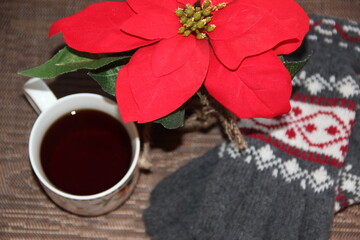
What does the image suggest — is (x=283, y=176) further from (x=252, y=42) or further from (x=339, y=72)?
(x=252, y=42)

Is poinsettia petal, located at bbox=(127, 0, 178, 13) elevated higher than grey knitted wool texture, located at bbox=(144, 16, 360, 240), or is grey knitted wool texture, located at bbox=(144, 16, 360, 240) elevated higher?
poinsettia petal, located at bbox=(127, 0, 178, 13)

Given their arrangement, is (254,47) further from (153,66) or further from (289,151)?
(289,151)

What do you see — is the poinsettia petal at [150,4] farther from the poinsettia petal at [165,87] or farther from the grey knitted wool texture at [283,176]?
the grey knitted wool texture at [283,176]

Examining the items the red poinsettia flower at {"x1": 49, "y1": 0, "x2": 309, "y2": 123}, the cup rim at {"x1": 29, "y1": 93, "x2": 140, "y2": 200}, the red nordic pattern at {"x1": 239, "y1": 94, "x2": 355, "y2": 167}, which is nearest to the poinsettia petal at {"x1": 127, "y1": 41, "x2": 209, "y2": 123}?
the red poinsettia flower at {"x1": 49, "y1": 0, "x2": 309, "y2": 123}

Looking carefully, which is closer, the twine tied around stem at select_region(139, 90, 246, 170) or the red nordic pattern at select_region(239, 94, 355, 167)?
the twine tied around stem at select_region(139, 90, 246, 170)

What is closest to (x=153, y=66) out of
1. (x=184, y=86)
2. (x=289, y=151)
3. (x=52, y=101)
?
(x=184, y=86)

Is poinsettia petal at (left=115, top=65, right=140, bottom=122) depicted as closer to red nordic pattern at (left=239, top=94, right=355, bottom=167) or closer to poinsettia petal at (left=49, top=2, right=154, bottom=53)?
poinsettia petal at (left=49, top=2, right=154, bottom=53)
